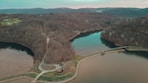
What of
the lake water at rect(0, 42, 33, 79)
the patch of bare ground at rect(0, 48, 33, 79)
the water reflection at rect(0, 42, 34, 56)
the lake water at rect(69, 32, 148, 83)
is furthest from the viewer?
the water reflection at rect(0, 42, 34, 56)

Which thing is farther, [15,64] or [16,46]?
[16,46]

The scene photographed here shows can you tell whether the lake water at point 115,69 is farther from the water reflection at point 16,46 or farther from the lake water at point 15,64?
the water reflection at point 16,46

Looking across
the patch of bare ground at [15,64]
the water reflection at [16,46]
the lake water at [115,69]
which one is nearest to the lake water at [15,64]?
the patch of bare ground at [15,64]

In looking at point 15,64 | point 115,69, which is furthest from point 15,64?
point 115,69

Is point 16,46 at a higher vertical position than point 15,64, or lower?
lower

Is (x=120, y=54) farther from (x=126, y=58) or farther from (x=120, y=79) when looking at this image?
(x=120, y=79)

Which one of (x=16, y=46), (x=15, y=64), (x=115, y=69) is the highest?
(x=115, y=69)

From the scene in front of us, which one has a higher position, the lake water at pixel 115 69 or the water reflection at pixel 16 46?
the lake water at pixel 115 69

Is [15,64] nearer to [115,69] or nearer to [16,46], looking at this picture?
[115,69]

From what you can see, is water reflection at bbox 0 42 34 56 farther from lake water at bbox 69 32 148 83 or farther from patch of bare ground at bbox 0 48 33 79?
lake water at bbox 69 32 148 83

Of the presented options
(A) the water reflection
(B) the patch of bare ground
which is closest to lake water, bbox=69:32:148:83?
(B) the patch of bare ground
